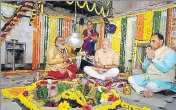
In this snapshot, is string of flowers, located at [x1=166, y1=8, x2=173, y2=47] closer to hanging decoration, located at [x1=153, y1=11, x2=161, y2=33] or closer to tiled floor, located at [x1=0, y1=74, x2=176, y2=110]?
hanging decoration, located at [x1=153, y1=11, x2=161, y2=33]

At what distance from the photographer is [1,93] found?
226 cm

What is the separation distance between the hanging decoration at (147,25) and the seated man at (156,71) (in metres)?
0.05

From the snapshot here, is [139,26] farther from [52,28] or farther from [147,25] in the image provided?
[52,28]

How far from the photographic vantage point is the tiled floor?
7.14ft

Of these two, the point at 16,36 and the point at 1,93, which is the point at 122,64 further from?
the point at 1,93

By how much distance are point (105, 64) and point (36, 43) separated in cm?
73

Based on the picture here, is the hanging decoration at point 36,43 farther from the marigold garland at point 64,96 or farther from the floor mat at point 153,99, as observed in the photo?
the floor mat at point 153,99

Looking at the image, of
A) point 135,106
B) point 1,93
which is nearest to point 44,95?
point 1,93

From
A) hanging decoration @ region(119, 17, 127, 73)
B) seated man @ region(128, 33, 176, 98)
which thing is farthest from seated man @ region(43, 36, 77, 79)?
seated man @ region(128, 33, 176, 98)

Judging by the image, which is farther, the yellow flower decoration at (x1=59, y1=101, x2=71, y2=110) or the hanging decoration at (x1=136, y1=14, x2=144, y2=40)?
the hanging decoration at (x1=136, y1=14, x2=144, y2=40)

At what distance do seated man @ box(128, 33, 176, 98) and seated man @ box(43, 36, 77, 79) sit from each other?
61 cm

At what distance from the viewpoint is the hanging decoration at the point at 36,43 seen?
7.41 feet

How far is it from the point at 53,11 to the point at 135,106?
Answer: 1.21m

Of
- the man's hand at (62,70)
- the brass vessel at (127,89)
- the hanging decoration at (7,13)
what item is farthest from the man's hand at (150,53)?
the hanging decoration at (7,13)
